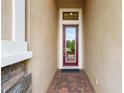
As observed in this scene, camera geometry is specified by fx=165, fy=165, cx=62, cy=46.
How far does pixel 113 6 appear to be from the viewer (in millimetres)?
2449

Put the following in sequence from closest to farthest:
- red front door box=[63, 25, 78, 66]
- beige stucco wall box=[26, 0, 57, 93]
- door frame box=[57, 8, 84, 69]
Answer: beige stucco wall box=[26, 0, 57, 93] < door frame box=[57, 8, 84, 69] < red front door box=[63, 25, 78, 66]

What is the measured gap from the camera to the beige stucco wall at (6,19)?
1.70 m

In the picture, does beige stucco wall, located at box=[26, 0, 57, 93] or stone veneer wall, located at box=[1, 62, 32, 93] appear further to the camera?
beige stucco wall, located at box=[26, 0, 57, 93]

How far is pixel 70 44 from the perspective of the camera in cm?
795

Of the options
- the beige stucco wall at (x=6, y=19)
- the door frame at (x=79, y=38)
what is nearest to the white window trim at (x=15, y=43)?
the beige stucco wall at (x=6, y=19)

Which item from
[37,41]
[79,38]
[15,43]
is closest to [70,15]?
[79,38]

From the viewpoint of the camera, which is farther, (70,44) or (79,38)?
(70,44)

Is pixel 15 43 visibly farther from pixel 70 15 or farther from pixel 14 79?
pixel 70 15

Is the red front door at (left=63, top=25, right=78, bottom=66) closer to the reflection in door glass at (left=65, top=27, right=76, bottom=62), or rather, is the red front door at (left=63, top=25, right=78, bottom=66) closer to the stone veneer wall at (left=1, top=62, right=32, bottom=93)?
the reflection in door glass at (left=65, top=27, right=76, bottom=62)

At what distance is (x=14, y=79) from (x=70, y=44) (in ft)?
20.4

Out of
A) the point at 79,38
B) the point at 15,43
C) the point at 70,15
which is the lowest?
the point at 15,43

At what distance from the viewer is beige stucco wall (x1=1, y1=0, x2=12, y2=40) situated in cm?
170

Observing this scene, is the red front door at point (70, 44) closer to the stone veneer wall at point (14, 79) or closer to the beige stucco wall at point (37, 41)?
the beige stucco wall at point (37, 41)

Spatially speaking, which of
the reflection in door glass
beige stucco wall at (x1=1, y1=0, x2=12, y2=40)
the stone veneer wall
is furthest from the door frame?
beige stucco wall at (x1=1, y1=0, x2=12, y2=40)
